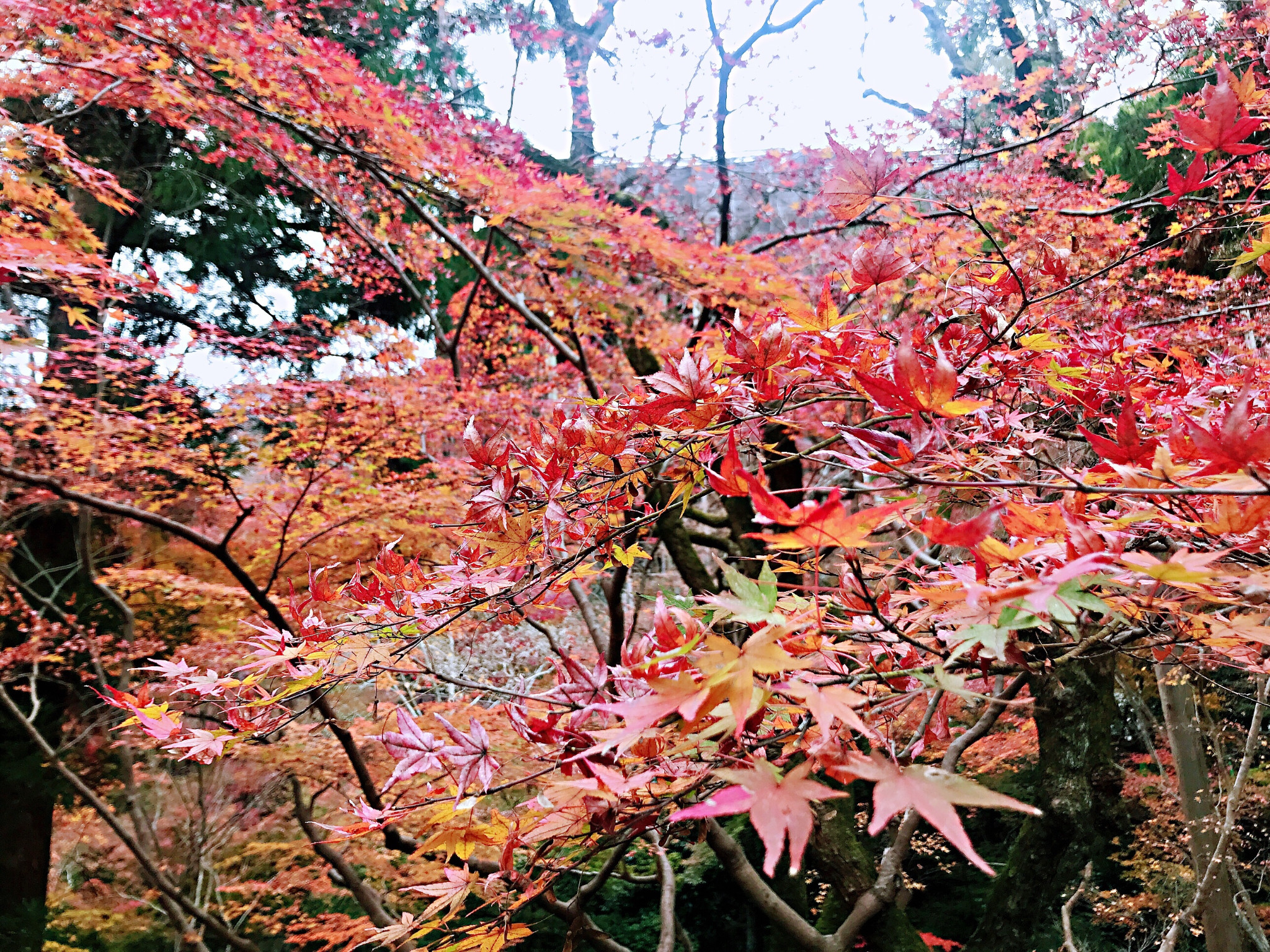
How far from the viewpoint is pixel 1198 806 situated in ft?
13.7

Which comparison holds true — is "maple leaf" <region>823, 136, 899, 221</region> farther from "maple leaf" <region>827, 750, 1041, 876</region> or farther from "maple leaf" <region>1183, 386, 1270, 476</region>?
"maple leaf" <region>827, 750, 1041, 876</region>

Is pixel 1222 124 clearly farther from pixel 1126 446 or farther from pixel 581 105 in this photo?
pixel 581 105

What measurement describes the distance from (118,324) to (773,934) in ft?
27.9

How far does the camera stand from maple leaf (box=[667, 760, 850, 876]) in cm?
44

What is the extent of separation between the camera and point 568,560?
0.93 meters

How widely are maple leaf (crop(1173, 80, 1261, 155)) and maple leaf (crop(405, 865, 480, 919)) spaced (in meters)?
1.26

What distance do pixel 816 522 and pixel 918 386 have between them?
21 cm

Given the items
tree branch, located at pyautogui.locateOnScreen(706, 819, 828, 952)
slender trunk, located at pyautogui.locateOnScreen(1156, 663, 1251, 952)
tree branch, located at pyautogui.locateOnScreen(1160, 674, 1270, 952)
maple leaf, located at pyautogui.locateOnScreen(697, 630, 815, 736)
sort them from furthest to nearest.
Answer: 1. slender trunk, located at pyautogui.locateOnScreen(1156, 663, 1251, 952)
2. tree branch, located at pyautogui.locateOnScreen(1160, 674, 1270, 952)
3. tree branch, located at pyautogui.locateOnScreen(706, 819, 828, 952)
4. maple leaf, located at pyautogui.locateOnScreen(697, 630, 815, 736)

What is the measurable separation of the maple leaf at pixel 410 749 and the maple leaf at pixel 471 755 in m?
0.02

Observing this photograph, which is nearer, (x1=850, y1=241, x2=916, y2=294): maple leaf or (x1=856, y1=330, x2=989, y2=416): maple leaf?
(x1=856, y1=330, x2=989, y2=416): maple leaf

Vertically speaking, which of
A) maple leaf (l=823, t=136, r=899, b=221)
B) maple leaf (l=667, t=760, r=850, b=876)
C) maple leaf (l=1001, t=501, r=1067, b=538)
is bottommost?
maple leaf (l=667, t=760, r=850, b=876)

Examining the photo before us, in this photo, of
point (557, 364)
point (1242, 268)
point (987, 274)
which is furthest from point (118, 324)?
point (1242, 268)

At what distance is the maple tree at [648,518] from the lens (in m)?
0.69

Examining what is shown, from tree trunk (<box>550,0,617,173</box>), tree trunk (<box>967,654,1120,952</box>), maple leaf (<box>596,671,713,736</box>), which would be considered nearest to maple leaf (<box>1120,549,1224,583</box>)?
maple leaf (<box>596,671,713,736</box>)
